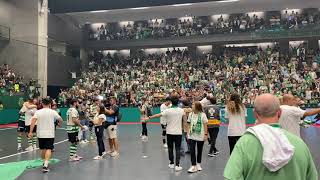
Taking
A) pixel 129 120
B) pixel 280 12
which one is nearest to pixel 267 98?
pixel 129 120

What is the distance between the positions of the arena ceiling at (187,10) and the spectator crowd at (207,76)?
147 inches

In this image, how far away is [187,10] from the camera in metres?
→ 37.1

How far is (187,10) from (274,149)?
35.4 metres

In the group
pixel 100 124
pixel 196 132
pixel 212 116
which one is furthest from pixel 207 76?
pixel 196 132

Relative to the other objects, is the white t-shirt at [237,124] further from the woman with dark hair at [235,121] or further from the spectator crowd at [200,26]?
the spectator crowd at [200,26]

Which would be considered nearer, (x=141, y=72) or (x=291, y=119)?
(x=291, y=119)

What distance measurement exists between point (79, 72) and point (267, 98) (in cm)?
3834

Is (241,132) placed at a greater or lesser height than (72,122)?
lesser

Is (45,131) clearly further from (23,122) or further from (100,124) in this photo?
(23,122)

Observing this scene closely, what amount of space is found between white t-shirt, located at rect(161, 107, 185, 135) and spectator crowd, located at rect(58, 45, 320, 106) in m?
16.0

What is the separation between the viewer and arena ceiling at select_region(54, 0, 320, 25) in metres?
34.8

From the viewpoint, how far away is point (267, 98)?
272 cm

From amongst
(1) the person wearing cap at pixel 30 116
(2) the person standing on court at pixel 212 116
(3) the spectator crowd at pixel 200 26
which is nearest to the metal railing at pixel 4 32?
(3) the spectator crowd at pixel 200 26

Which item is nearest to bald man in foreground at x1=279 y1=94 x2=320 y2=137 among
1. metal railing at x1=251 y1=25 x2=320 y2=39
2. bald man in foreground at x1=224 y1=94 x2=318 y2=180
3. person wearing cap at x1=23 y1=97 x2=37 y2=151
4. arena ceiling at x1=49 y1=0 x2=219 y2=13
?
bald man in foreground at x1=224 y1=94 x2=318 y2=180
